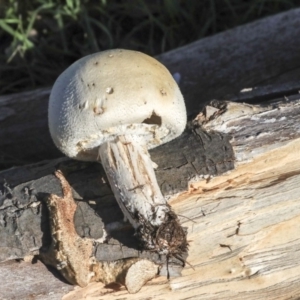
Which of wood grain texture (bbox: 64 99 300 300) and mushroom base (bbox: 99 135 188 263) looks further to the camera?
wood grain texture (bbox: 64 99 300 300)

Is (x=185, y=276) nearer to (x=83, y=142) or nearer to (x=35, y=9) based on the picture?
(x=83, y=142)

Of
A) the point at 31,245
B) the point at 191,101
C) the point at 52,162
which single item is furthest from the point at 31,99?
the point at 31,245

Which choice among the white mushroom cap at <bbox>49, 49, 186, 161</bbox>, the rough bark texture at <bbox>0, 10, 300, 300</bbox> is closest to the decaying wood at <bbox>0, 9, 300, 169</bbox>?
the rough bark texture at <bbox>0, 10, 300, 300</bbox>

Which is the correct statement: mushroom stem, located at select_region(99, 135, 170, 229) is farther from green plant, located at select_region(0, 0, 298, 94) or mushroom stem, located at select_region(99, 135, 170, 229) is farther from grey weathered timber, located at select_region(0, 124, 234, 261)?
green plant, located at select_region(0, 0, 298, 94)

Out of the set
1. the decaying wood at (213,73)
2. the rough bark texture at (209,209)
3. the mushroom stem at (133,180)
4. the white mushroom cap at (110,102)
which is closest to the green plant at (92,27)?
the decaying wood at (213,73)

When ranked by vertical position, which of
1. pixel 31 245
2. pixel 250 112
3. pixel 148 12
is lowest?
pixel 31 245

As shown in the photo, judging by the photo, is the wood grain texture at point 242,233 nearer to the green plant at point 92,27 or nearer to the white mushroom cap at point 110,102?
the white mushroom cap at point 110,102
